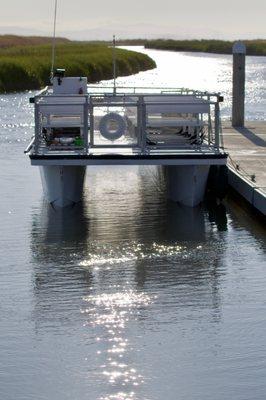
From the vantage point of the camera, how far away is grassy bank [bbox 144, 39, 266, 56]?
124188mm

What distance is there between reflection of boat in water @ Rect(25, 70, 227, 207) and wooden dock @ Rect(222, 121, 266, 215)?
0.69 m

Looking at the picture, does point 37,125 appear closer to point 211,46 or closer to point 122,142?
point 122,142

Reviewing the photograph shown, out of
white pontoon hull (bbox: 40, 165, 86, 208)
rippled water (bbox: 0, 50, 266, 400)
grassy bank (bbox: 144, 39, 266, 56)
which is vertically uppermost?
grassy bank (bbox: 144, 39, 266, 56)

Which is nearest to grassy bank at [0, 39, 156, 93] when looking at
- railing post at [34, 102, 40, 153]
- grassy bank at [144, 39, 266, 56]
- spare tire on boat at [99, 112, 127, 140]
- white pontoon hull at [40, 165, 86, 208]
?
white pontoon hull at [40, 165, 86, 208]

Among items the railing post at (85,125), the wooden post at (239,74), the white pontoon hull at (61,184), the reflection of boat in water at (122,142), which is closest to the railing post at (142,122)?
the reflection of boat in water at (122,142)

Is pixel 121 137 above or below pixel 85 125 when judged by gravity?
below

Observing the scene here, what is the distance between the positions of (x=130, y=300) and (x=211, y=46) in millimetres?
123516

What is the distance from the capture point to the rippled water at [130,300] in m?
10.1

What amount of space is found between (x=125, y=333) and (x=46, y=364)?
3.79ft

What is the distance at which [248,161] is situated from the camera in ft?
65.7

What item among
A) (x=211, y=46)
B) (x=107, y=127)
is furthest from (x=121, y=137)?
(x=211, y=46)

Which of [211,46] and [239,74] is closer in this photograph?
[239,74]

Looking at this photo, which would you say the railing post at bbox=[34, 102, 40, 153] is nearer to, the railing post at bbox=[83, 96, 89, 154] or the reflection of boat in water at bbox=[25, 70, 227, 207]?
the reflection of boat in water at bbox=[25, 70, 227, 207]

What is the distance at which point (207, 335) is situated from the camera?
37.3ft
